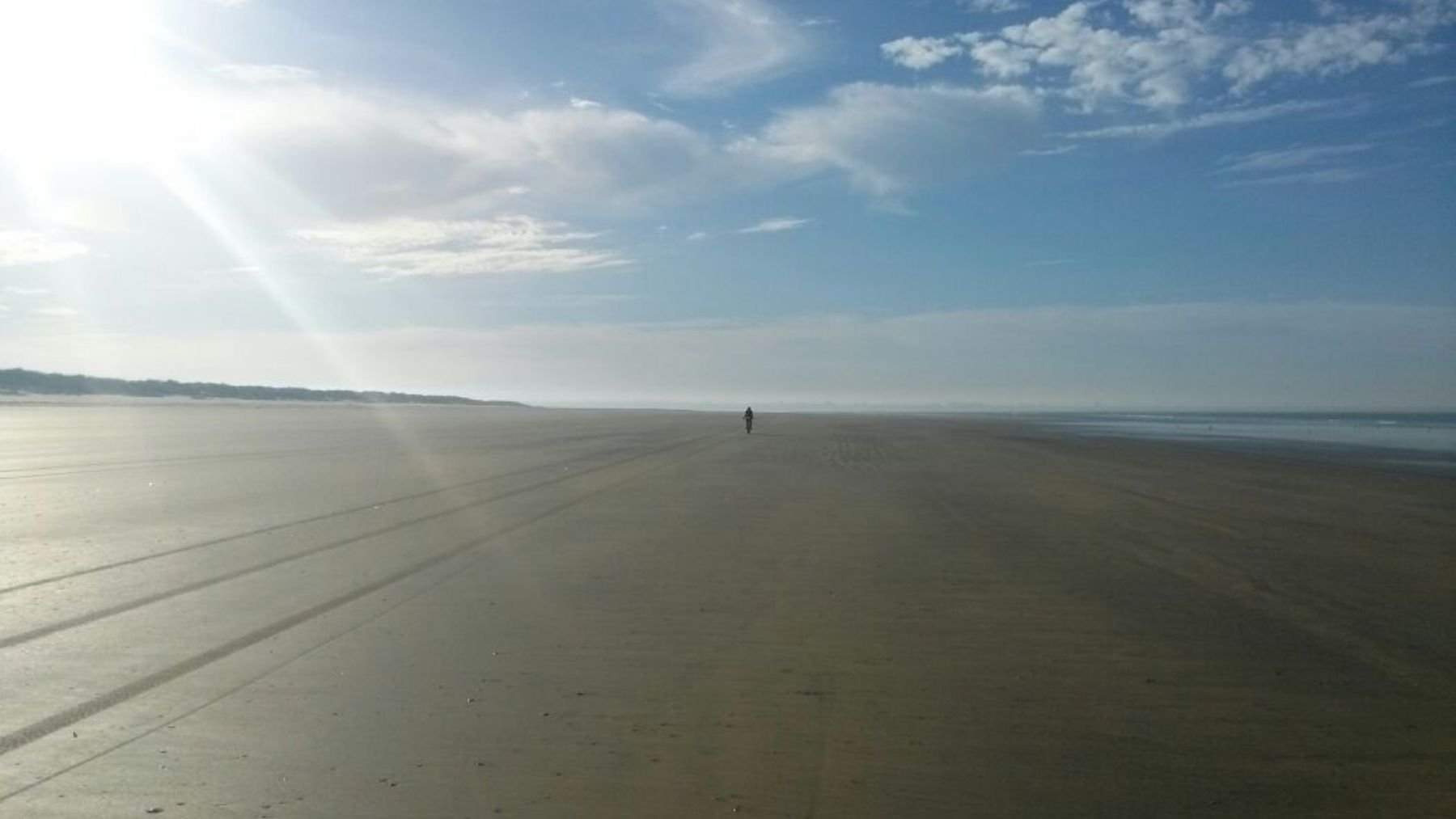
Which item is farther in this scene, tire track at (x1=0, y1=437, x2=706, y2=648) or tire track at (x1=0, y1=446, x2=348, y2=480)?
tire track at (x1=0, y1=446, x2=348, y2=480)

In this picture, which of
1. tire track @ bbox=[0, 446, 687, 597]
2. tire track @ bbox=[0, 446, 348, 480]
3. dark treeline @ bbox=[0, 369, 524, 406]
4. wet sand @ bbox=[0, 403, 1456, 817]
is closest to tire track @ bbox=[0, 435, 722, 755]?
wet sand @ bbox=[0, 403, 1456, 817]

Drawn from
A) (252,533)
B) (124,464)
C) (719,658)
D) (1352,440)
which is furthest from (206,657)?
(1352,440)

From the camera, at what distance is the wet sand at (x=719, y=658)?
5.59 meters

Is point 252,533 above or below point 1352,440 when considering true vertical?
below

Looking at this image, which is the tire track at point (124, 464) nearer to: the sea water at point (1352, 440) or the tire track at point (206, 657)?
the tire track at point (206, 657)

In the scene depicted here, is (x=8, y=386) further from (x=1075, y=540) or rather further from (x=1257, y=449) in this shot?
(x=1075, y=540)

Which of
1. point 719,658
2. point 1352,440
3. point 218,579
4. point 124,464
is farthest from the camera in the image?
point 1352,440

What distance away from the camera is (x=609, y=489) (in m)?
21.8

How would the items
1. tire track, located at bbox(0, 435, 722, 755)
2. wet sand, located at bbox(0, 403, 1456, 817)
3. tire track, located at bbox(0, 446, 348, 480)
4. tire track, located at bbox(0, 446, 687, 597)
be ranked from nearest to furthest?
1. wet sand, located at bbox(0, 403, 1456, 817)
2. tire track, located at bbox(0, 435, 722, 755)
3. tire track, located at bbox(0, 446, 687, 597)
4. tire track, located at bbox(0, 446, 348, 480)

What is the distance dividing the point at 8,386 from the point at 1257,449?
10939 centimetres

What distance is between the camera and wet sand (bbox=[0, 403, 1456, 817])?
5586 mm

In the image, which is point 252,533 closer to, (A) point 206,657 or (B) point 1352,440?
(A) point 206,657

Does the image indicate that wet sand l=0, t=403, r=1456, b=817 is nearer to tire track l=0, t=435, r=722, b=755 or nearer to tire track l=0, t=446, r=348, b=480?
tire track l=0, t=435, r=722, b=755

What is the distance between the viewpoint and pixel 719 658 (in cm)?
825
